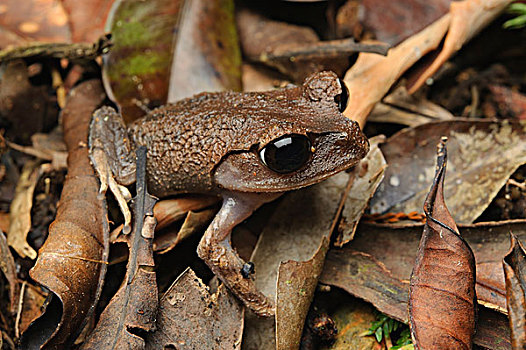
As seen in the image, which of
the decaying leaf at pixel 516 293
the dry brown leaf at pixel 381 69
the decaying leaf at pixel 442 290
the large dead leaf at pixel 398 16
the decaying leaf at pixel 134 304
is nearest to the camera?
the decaying leaf at pixel 516 293

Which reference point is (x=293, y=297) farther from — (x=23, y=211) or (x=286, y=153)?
(x=23, y=211)

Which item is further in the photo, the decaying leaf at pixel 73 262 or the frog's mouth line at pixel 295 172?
the frog's mouth line at pixel 295 172

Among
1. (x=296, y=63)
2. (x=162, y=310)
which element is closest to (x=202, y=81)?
(x=296, y=63)

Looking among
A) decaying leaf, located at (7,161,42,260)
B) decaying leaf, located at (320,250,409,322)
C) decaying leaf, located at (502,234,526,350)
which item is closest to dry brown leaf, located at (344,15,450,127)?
decaying leaf, located at (320,250,409,322)

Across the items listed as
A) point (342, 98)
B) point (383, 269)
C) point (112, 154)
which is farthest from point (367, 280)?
point (112, 154)

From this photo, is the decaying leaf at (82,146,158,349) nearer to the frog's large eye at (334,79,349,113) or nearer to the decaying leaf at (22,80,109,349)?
the decaying leaf at (22,80,109,349)

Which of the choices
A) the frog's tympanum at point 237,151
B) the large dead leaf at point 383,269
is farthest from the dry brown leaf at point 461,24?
the large dead leaf at point 383,269

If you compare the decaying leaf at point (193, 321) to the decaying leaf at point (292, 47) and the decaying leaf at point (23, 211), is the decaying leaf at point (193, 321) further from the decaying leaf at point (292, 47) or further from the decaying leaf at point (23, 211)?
the decaying leaf at point (292, 47)
